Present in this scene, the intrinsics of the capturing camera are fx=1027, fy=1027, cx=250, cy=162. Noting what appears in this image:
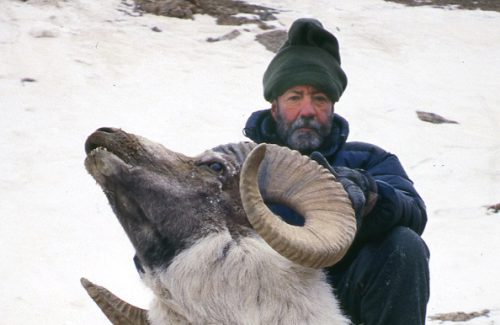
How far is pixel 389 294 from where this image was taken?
548cm

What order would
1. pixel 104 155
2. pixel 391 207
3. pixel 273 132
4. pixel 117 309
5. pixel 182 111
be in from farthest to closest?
pixel 182 111, pixel 273 132, pixel 117 309, pixel 391 207, pixel 104 155

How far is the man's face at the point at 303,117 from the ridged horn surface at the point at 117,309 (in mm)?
1401

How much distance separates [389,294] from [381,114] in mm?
13827

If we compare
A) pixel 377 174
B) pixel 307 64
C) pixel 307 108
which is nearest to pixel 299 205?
pixel 377 174

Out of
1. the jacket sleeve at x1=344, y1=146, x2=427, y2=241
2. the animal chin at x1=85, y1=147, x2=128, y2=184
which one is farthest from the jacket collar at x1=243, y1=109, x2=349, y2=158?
A: the animal chin at x1=85, y1=147, x2=128, y2=184

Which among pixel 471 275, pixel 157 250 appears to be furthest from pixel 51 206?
pixel 157 250

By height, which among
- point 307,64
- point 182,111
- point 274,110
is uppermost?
point 307,64

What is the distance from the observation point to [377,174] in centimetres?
610

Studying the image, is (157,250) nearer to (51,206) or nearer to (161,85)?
(51,206)

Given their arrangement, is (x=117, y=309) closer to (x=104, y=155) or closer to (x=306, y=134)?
(x=104, y=155)

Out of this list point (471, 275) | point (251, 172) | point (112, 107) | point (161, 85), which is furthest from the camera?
point (161, 85)

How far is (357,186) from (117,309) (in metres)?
1.48

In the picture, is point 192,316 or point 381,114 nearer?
point 192,316

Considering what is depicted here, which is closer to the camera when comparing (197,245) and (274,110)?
(197,245)
